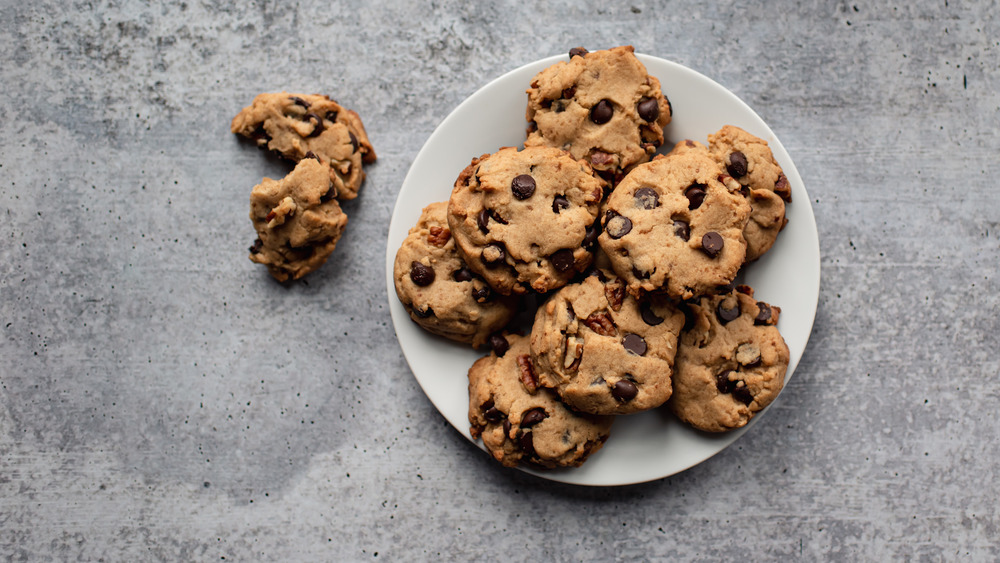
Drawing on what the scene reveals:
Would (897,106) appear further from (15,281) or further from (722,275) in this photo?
(15,281)

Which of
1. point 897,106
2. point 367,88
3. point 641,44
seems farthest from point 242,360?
point 897,106

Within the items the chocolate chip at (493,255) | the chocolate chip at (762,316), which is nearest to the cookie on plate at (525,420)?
the chocolate chip at (493,255)

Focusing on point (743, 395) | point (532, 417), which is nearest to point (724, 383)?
point (743, 395)

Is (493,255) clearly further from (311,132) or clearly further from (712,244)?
(311,132)

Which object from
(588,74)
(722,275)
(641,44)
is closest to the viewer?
(722,275)

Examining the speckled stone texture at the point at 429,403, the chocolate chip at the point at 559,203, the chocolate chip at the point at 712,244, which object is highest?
the chocolate chip at the point at 712,244

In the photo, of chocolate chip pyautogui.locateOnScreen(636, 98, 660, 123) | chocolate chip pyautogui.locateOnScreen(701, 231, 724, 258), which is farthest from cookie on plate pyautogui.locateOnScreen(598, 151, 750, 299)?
chocolate chip pyautogui.locateOnScreen(636, 98, 660, 123)

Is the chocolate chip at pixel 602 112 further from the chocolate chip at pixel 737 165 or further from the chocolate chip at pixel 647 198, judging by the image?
the chocolate chip at pixel 737 165
